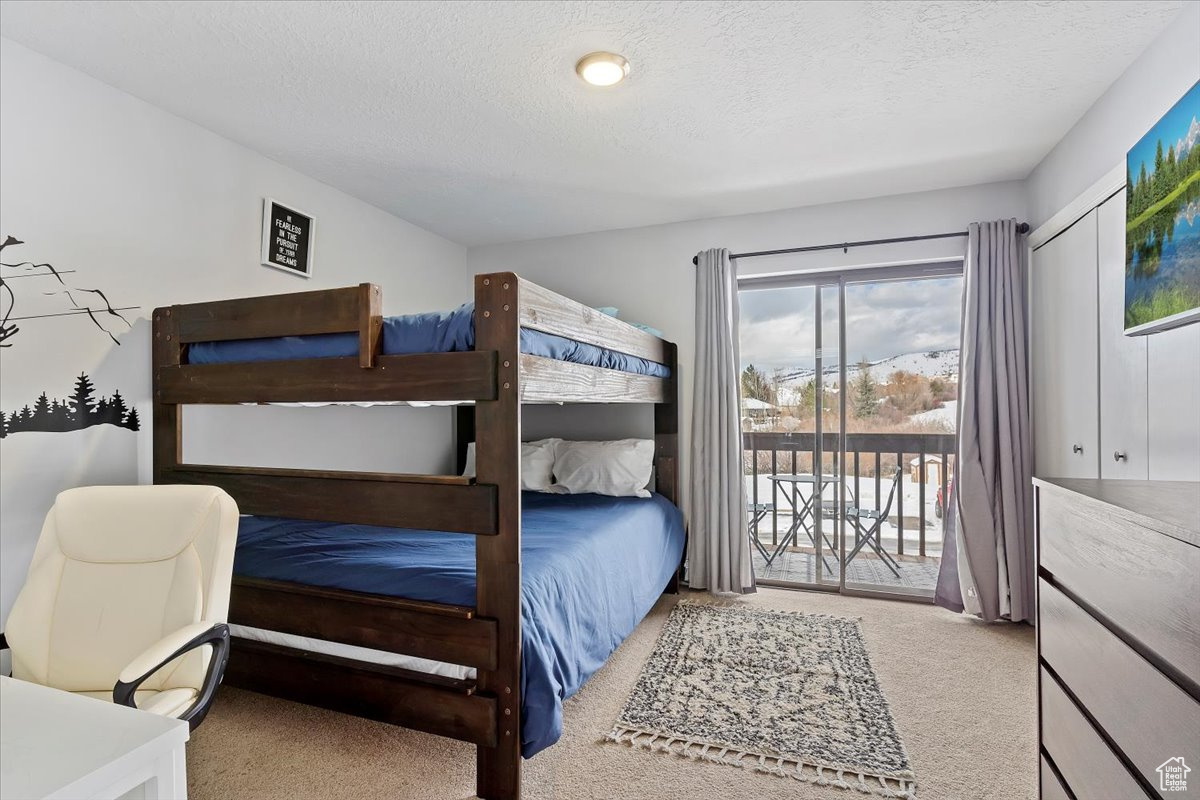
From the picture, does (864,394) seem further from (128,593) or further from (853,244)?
(128,593)

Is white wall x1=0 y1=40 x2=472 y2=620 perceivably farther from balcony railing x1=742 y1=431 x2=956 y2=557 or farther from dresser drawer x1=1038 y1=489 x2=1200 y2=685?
dresser drawer x1=1038 y1=489 x2=1200 y2=685

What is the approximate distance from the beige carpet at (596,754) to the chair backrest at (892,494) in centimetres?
107

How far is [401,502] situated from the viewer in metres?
1.79

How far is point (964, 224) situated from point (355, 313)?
3269mm

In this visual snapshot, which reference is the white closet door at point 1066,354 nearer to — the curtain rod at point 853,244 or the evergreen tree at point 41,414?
the curtain rod at point 853,244

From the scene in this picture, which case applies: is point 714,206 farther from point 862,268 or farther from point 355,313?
point 355,313

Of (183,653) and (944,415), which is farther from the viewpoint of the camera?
(944,415)

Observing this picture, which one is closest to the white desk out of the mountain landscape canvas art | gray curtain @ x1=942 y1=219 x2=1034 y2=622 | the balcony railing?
the mountain landscape canvas art

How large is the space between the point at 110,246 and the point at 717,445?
3056 millimetres

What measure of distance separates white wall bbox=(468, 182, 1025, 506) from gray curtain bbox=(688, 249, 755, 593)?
165 millimetres

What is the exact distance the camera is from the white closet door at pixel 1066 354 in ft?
8.09

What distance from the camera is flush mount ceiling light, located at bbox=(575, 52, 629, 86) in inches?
78.4

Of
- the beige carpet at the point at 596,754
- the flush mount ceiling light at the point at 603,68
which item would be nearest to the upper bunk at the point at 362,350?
the flush mount ceiling light at the point at 603,68

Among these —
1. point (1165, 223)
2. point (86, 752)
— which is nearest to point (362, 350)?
point (86, 752)
